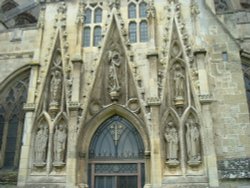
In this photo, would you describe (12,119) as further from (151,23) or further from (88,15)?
(151,23)

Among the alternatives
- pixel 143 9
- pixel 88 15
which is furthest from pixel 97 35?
pixel 143 9

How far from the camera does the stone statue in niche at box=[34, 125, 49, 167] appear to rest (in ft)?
35.9

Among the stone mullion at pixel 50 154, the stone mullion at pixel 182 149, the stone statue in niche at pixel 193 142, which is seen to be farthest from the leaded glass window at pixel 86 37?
the stone statue in niche at pixel 193 142

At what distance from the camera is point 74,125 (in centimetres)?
1097

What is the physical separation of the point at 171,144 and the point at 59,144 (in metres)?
3.78

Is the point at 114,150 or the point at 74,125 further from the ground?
the point at 74,125

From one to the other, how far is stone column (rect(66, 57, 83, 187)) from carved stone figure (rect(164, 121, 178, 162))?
3020 millimetres

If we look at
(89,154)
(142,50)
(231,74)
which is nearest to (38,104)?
(89,154)

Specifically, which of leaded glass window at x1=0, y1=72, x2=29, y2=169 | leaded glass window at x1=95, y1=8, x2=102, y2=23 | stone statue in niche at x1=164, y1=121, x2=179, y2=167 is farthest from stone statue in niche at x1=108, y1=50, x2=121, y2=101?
leaded glass window at x1=0, y1=72, x2=29, y2=169

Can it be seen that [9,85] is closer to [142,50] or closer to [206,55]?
[142,50]

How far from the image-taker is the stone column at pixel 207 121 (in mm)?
9751

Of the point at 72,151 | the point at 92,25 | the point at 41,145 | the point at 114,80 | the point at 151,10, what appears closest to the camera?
the point at 72,151

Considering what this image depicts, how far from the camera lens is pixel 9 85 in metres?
13.8

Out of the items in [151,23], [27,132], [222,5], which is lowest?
[27,132]
